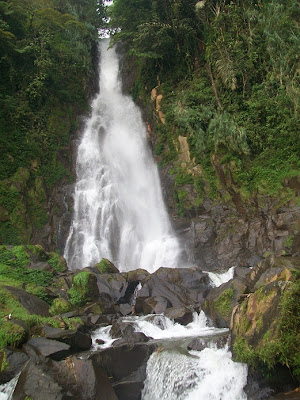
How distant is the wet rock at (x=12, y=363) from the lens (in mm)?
7203

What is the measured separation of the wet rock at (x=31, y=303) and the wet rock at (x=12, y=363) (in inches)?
88.2

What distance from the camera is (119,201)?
2145 centimetres

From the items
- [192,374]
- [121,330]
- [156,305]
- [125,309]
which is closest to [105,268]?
[125,309]

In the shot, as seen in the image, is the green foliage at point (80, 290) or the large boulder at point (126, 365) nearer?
the large boulder at point (126, 365)

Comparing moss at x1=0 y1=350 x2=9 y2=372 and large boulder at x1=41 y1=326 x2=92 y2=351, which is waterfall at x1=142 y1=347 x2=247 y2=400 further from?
moss at x1=0 y1=350 x2=9 y2=372

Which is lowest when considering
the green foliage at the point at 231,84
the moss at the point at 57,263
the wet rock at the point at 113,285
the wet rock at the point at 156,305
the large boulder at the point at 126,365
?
the wet rock at the point at 113,285

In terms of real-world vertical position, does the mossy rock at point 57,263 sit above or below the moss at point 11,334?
below

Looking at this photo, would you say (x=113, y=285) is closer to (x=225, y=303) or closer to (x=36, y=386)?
(x=225, y=303)

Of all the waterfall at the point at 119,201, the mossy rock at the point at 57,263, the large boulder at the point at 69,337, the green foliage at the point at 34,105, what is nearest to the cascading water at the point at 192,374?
the large boulder at the point at 69,337

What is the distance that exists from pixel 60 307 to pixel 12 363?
3.79 meters

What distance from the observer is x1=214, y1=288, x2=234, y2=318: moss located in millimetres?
10352

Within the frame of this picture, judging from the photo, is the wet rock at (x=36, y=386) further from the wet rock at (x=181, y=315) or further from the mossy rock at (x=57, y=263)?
the mossy rock at (x=57, y=263)

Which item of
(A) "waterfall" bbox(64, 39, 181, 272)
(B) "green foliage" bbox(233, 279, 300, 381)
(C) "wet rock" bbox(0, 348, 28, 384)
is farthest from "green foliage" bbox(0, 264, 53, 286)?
(B) "green foliage" bbox(233, 279, 300, 381)

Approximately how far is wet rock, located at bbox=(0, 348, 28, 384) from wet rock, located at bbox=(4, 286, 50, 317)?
7.35 ft
